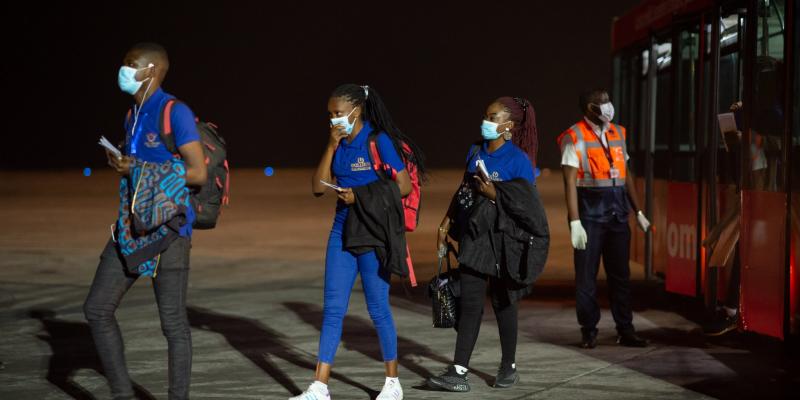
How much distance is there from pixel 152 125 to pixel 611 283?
399 cm

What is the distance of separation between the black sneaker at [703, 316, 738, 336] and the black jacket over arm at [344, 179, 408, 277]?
323 centimetres

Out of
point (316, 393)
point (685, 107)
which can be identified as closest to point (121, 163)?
point (316, 393)

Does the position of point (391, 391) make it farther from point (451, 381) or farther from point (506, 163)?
point (506, 163)

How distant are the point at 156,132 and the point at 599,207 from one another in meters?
3.69

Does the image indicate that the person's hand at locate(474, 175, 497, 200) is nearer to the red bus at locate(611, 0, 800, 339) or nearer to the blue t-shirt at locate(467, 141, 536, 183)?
the blue t-shirt at locate(467, 141, 536, 183)

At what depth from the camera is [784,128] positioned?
25.0ft

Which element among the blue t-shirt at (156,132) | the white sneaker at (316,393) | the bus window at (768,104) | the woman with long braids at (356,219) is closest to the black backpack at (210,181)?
the blue t-shirt at (156,132)

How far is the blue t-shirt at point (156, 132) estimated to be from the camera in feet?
18.3

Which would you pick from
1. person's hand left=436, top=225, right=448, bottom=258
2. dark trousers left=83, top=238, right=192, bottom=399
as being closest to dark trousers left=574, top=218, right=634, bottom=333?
person's hand left=436, top=225, right=448, bottom=258

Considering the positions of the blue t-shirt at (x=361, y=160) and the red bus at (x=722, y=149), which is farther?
the red bus at (x=722, y=149)

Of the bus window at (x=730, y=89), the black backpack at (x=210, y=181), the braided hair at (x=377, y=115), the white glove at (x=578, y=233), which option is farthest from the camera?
the bus window at (x=730, y=89)

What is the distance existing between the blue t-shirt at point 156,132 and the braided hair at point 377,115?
107cm

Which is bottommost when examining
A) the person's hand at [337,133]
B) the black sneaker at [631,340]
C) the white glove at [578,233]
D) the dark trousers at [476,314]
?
the black sneaker at [631,340]

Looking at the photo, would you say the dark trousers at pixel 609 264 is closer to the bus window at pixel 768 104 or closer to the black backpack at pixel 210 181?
the bus window at pixel 768 104
